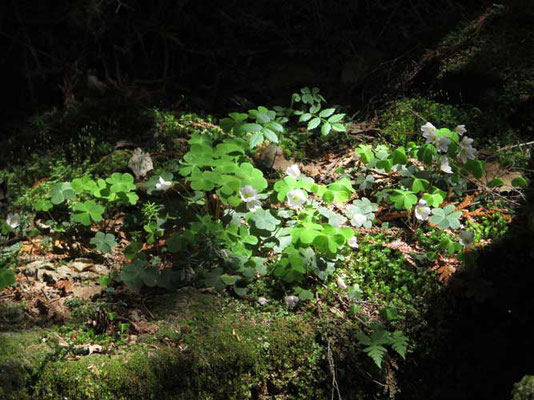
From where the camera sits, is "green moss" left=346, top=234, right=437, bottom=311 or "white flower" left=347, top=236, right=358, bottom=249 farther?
"white flower" left=347, top=236, right=358, bottom=249

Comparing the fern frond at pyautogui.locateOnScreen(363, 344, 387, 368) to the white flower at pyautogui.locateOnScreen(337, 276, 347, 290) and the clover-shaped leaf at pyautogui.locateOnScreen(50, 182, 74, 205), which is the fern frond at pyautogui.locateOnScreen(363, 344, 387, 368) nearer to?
the white flower at pyautogui.locateOnScreen(337, 276, 347, 290)

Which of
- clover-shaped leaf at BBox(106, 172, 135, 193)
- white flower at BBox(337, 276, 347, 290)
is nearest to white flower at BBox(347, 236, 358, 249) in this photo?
white flower at BBox(337, 276, 347, 290)

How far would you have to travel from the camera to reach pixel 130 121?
16.1 ft

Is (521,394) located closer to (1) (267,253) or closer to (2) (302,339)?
(2) (302,339)

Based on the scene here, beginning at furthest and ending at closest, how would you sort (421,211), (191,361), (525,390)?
(421,211) → (191,361) → (525,390)

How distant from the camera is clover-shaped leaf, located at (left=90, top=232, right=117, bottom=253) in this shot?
3.31m

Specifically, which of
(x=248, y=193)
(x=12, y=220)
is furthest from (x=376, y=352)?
(x=12, y=220)

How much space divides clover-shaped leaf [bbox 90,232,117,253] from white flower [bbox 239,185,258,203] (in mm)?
916

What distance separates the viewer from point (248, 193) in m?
3.15

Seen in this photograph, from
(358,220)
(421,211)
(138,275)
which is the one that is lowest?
(138,275)

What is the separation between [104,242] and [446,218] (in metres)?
2.20

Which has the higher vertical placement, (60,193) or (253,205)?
(253,205)

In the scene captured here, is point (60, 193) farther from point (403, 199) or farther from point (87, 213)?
point (403, 199)

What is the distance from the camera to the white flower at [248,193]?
314cm
